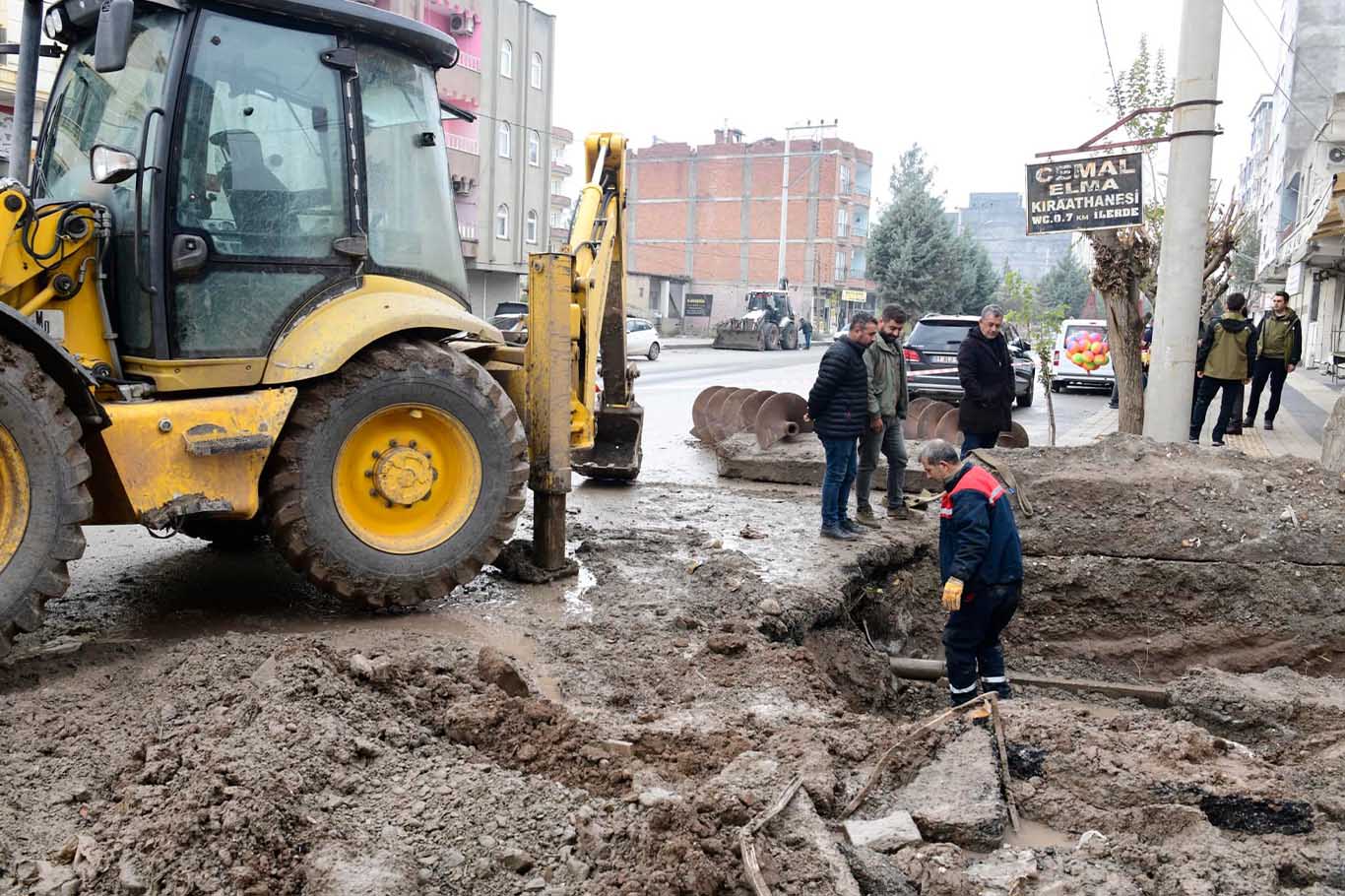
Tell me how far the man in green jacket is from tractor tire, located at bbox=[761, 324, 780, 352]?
110 ft

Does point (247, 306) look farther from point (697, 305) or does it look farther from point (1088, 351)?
point (697, 305)

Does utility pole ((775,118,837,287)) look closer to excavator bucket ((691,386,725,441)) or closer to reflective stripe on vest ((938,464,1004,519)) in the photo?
excavator bucket ((691,386,725,441))

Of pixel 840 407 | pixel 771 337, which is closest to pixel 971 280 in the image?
pixel 771 337

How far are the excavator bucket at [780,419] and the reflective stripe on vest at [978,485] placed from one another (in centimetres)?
571

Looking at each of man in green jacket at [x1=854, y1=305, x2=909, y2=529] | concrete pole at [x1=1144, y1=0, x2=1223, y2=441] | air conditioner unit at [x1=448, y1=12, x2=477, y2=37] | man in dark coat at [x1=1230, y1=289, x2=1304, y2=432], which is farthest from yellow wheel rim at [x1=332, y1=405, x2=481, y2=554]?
air conditioner unit at [x1=448, y1=12, x2=477, y2=37]

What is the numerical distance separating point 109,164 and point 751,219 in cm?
7110

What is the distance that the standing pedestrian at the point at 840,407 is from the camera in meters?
7.98

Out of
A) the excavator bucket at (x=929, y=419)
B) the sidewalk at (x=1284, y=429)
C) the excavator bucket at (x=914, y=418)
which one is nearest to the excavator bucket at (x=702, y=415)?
the excavator bucket at (x=914, y=418)

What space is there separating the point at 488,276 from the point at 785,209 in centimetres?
3535

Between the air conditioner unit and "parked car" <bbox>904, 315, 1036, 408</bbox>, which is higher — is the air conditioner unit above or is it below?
above

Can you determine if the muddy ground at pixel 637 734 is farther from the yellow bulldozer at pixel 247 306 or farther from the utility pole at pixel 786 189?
the utility pole at pixel 786 189

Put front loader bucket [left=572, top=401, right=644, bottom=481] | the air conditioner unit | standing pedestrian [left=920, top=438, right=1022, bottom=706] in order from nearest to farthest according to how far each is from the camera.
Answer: standing pedestrian [left=920, top=438, right=1022, bottom=706]
front loader bucket [left=572, top=401, right=644, bottom=481]
the air conditioner unit

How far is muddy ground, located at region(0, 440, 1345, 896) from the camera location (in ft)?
10.7

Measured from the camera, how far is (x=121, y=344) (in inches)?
206
